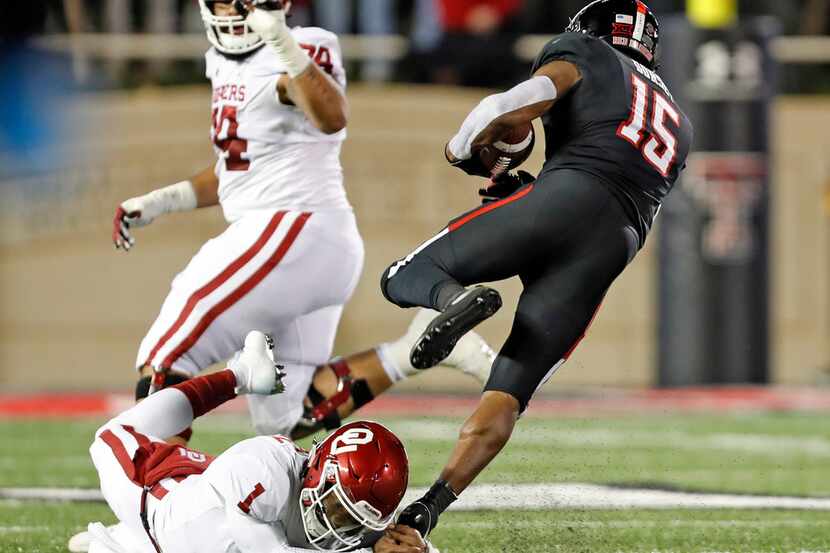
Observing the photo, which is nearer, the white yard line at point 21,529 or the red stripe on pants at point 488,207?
the red stripe on pants at point 488,207

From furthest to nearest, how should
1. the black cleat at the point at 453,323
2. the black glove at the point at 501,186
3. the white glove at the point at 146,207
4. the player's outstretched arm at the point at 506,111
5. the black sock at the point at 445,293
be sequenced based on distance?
the white glove at the point at 146,207
the black glove at the point at 501,186
the player's outstretched arm at the point at 506,111
the black sock at the point at 445,293
the black cleat at the point at 453,323

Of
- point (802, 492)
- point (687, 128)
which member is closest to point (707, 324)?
point (802, 492)

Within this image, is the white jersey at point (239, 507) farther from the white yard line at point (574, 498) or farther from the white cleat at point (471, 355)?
the white yard line at point (574, 498)

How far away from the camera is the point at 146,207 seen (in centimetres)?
473

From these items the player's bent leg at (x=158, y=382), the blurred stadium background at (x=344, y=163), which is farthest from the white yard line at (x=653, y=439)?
the blurred stadium background at (x=344, y=163)

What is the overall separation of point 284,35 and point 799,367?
328 inches

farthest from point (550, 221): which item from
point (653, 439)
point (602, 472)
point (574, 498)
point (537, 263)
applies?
point (653, 439)

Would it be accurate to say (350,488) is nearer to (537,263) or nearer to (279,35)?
(537,263)

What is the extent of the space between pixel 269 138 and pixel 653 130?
1212mm

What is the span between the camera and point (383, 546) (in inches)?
136

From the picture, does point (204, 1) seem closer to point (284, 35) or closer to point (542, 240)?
point (284, 35)

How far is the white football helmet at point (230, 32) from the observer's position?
15.0 feet

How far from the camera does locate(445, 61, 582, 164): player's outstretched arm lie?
3803mm

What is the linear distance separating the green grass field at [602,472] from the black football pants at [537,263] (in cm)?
55
